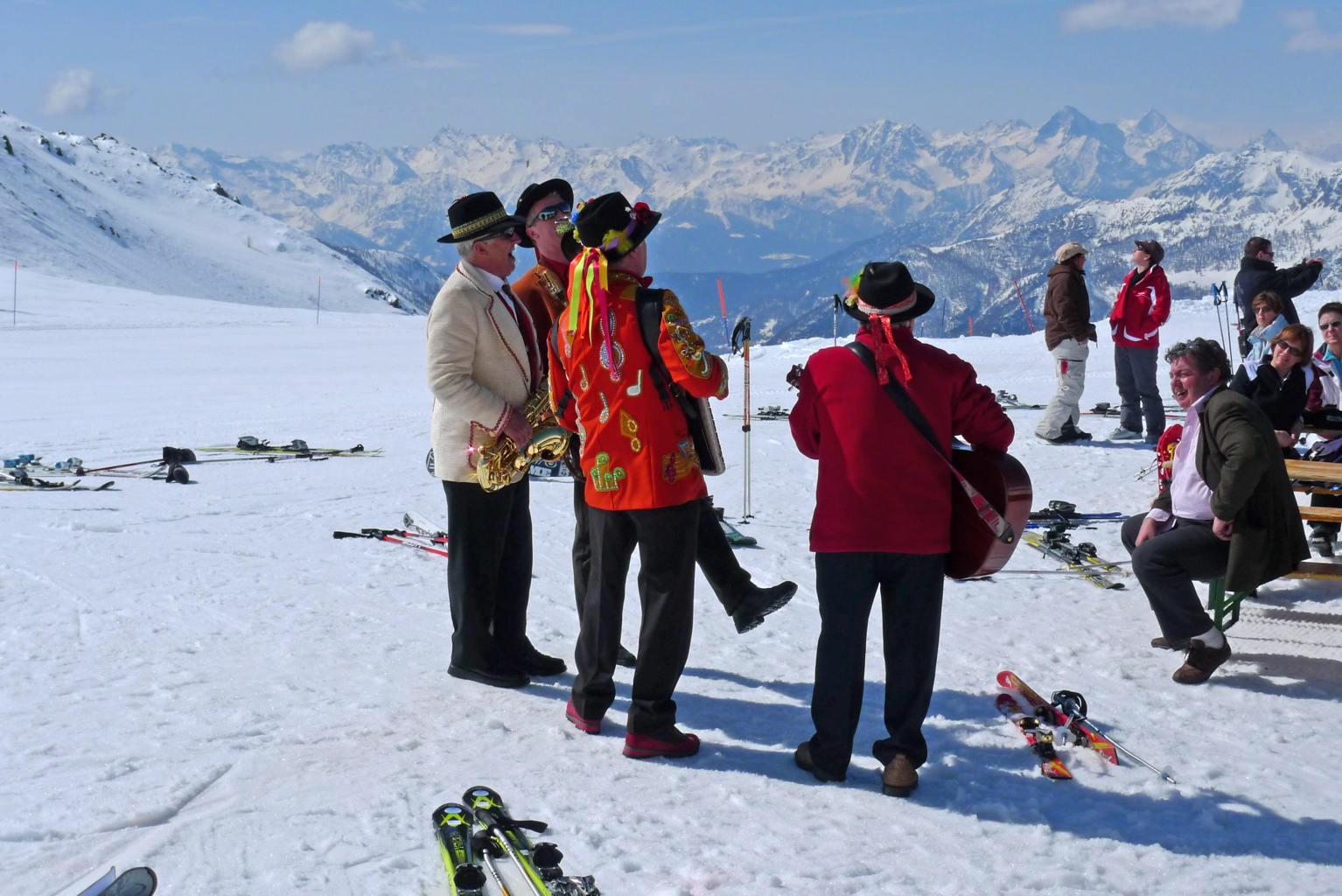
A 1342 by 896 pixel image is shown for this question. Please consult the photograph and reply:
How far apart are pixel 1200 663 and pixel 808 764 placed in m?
2.24

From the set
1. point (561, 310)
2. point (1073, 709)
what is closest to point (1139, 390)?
point (1073, 709)

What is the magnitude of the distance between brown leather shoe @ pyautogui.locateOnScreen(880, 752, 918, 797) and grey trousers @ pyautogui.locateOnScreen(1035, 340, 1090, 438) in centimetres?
867

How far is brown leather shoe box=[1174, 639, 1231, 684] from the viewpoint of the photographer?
5.13m

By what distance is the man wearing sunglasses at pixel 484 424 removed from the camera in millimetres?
4621

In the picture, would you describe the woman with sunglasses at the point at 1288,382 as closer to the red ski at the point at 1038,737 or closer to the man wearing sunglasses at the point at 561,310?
the red ski at the point at 1038,737

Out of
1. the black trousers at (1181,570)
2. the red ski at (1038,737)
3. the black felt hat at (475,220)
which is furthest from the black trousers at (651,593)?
the black trousers at (1181,570)

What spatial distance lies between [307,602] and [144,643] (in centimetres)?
102

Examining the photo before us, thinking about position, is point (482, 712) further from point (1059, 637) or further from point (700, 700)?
point (1059, 637)

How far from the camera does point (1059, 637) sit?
5.81 metres

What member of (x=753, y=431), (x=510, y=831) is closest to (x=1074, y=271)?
(x=753, y=431)

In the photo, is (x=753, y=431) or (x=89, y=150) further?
(x=89, y=150)

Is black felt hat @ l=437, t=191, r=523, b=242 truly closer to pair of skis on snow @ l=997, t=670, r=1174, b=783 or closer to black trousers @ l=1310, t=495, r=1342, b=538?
pair of skis on snow @ l=997, t=670, r=1174, b=783

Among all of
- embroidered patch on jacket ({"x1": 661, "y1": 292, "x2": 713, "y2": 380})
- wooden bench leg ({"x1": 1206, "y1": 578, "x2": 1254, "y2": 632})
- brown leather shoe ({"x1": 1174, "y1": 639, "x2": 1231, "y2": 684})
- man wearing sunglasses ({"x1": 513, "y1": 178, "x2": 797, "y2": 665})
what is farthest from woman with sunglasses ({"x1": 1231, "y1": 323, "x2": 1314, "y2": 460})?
embroidered patch on jacket ({"x1": 661, "y1": 292, "x2": 713, "y2": 380})

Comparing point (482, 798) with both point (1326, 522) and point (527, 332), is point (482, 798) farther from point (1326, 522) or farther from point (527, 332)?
point (1326, 522)
